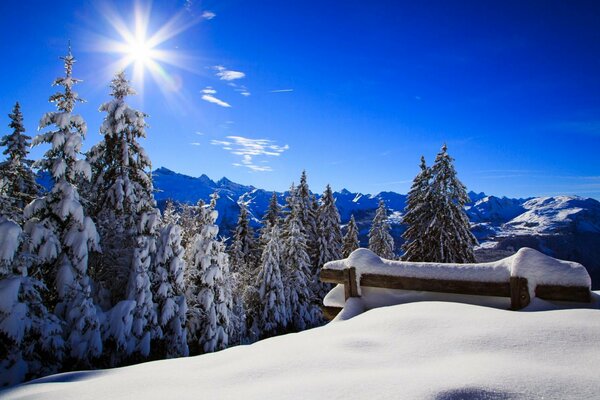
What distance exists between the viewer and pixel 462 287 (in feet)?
16.5

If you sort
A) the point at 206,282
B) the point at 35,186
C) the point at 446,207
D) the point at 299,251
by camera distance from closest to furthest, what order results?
1. the point at 206,282
2. the point at 35,186
3. the point at 446,207
4. the point at 299,251

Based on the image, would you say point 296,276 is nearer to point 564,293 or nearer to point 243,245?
point 243,245

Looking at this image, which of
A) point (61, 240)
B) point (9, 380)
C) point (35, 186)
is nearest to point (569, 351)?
point (9, 380)

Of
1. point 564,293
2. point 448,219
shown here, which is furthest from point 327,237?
point 564,293

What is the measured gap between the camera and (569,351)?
292 centimetres

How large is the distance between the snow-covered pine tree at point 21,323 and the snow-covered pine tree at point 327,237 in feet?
80.5

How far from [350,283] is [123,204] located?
14.6 meters

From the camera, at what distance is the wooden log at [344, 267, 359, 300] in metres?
5.88

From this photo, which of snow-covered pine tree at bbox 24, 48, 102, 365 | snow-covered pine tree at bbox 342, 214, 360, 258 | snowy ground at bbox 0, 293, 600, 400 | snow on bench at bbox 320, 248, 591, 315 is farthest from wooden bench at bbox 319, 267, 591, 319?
snow-covered pine tree at bbox 342, 214, 360, 258

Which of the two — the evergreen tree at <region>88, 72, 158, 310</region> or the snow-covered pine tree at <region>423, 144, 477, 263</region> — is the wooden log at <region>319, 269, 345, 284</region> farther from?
the snow-covered pine tree at <region>423, 144, 477, 263</region>

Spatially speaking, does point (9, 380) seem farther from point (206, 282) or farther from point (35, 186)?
→ point (35, 186)

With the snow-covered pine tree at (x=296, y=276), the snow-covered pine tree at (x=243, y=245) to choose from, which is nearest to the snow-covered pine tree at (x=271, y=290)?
the snow-covered pine tree at (x=296, y=276)

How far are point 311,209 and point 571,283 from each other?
1268 inches

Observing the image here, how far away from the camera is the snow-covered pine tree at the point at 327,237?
114ft
